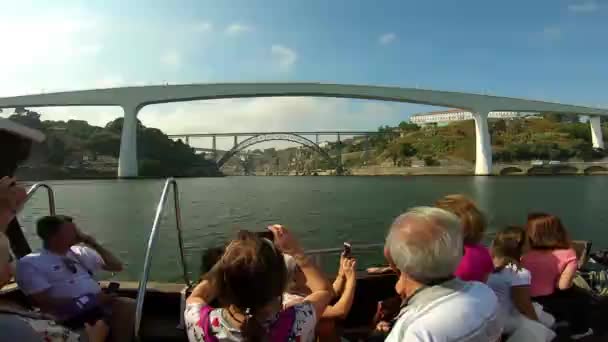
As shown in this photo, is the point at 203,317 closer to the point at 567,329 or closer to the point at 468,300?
the point at 468,300

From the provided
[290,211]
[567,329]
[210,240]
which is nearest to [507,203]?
[290,211]

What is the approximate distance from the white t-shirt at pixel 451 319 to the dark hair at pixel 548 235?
1.10 m

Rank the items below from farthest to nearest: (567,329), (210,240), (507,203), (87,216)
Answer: (507,203), (87,216), (210,240), (567,329)

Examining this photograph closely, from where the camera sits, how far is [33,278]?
1806 mm

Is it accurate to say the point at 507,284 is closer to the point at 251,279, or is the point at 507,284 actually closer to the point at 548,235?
the point at 548,235

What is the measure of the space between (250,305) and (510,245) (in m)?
1.16

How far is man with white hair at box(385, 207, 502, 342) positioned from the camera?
1012 mm

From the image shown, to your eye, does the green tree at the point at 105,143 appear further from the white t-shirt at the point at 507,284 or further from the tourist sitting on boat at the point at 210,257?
the white t-shirt at the point at 507,284

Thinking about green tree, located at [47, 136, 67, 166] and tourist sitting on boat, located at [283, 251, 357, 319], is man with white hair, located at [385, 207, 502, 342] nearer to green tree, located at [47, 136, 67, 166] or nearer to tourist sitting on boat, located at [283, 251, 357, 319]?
tourist sitting on boat, located at [283, 251, 357, 319]

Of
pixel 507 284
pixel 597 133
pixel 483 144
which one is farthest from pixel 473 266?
pixel 597 133

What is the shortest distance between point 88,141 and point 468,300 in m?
50.5

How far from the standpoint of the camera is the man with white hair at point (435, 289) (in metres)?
1.01

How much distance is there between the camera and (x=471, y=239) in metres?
1.50

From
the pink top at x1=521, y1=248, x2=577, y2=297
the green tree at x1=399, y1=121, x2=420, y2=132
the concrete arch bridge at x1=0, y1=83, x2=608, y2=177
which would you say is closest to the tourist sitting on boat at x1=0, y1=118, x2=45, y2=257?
the pink top at x1=521, y1=248, x2=577, y2=297
